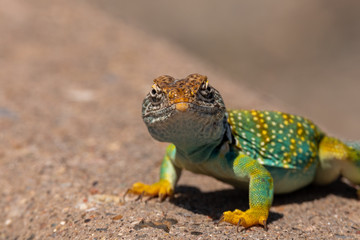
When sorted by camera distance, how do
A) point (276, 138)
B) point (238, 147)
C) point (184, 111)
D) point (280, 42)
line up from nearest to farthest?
point (184, 111) < point (238, 147) < point (276, 138) < point (280, 42)

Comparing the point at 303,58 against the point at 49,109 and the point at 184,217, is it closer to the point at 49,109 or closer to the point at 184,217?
the point at 49,109

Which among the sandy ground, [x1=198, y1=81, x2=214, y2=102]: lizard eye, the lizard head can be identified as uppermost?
[x1=198, y1=81, x2=214, y2=102]: lizard eye

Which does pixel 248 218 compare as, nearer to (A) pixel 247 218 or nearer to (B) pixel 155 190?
(A) pixel 247 218

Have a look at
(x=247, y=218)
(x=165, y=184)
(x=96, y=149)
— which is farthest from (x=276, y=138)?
(x=96, y=149)

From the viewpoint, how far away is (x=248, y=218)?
4363 millimetres

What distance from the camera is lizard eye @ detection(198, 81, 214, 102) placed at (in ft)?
13.9

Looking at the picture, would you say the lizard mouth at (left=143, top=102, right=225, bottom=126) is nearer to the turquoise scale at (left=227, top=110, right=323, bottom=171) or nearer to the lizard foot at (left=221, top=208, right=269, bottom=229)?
the turquoise scale at (left=227, top=110, right=323, bottom=171)

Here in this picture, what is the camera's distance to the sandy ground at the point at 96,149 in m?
4.68

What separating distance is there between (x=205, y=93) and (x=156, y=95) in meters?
0.49

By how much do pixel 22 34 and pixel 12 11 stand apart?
177 cm

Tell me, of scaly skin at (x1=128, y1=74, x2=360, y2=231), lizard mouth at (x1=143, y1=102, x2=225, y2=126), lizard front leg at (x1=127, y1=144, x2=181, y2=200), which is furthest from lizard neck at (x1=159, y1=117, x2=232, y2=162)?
lizard front leg at (x1=127, y1=144, x2=181, y2=200)

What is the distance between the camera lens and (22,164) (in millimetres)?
6793

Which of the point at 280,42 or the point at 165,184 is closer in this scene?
the point at 165,184

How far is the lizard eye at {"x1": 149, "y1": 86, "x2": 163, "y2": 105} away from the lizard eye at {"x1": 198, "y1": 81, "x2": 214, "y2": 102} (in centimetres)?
39
